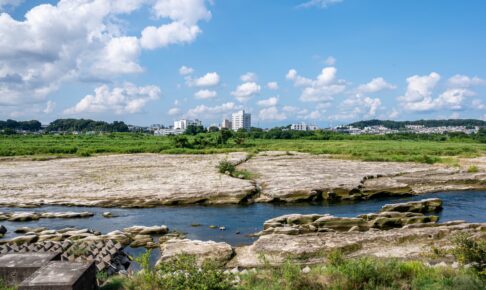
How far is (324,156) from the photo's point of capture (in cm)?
7169

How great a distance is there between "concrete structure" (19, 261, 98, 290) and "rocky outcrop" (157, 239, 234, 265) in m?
7.16

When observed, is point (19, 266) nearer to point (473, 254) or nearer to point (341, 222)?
point (473, 254)

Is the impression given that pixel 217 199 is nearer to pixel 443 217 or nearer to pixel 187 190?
pixel 187 190

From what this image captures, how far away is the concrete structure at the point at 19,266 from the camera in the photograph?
13.1 meters

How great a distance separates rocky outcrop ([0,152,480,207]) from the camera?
36750mm

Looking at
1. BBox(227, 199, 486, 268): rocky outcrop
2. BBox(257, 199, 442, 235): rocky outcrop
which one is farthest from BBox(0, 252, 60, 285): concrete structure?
BBox(257, 199, 442, 235): rocky outcrop

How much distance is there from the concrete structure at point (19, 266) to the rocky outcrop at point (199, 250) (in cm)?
654

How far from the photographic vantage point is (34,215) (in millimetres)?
30500

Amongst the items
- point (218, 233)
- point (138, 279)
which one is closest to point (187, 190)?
point (218, 233)

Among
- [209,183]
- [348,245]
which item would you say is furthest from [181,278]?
[209,183]

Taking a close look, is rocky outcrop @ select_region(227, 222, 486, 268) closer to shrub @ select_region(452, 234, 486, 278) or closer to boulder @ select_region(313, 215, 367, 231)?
boulder @ select_region(313, 215, 367, 231)

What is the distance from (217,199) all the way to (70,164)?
3359 centimetres

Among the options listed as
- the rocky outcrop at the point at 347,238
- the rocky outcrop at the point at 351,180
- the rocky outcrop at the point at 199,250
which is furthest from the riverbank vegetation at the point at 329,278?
the rocky outcrop at the point at 351,180

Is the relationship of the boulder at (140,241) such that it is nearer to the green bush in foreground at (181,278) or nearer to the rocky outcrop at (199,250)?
the rocky outcrop at (199,250)
